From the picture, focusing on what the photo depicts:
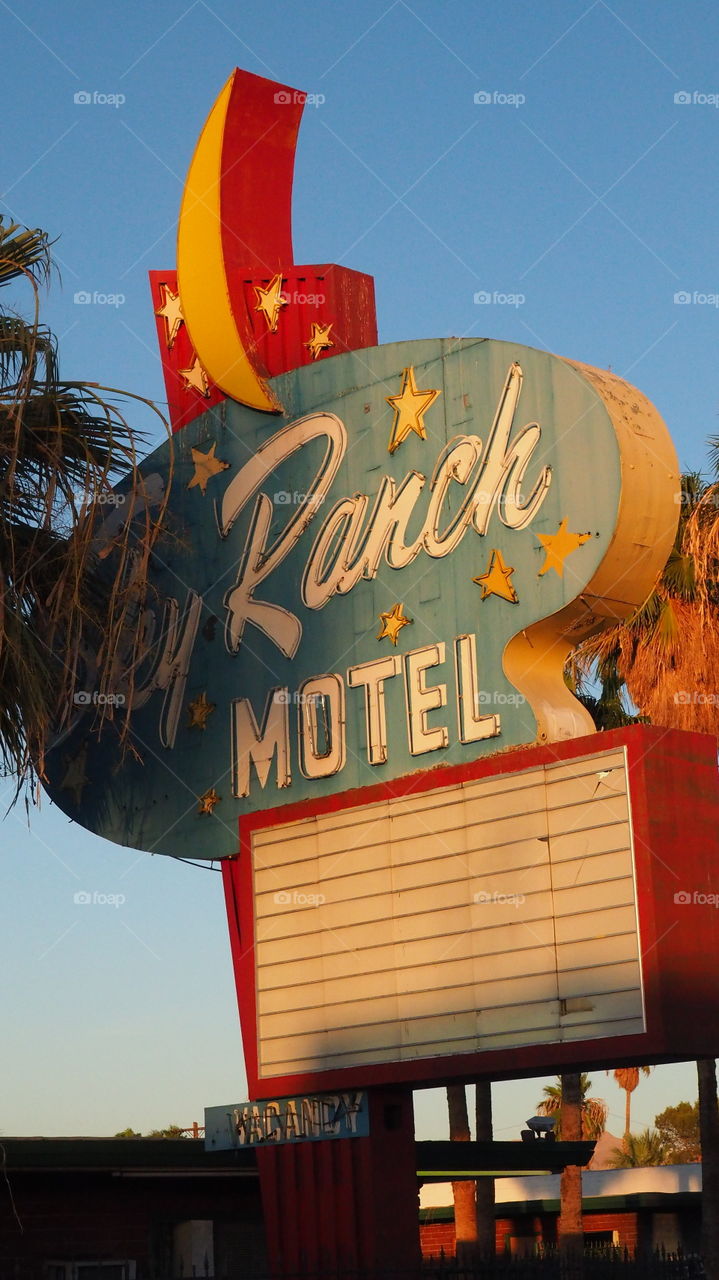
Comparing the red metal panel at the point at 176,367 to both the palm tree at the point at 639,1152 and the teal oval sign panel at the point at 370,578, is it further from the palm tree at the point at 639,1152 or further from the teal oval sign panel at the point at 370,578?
the palm tree at the point at 639,1152

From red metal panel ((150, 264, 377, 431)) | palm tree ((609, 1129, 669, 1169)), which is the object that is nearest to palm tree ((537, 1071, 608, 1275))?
red metal panel ((150, 264, 377, 431))

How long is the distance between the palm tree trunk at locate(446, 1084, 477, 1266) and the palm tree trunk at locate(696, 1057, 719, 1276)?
15.5 ft

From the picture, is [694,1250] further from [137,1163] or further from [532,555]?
→ [532,555]

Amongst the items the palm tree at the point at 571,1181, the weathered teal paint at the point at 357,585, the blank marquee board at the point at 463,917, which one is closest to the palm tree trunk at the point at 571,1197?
the palm tree at the point at 571,1181

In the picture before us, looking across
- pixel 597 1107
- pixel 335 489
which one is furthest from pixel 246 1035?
pixel 597 1107

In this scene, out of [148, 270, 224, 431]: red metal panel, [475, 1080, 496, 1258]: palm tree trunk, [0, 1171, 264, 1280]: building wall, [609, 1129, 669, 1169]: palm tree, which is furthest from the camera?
[609, 1129, 669, 1169]: palm tree

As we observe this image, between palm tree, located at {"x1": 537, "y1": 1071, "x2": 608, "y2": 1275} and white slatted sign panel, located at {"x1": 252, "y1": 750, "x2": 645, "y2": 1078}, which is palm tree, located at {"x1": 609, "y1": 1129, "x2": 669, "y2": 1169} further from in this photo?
white slatted sign panel, located at {"x1": 252, "y1": 750, "x2": 645, "y2": 1078}

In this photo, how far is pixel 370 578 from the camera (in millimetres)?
16953

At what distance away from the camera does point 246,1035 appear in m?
17.1

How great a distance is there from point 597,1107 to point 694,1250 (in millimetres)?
34817

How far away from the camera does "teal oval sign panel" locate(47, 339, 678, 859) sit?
15133 millimetres

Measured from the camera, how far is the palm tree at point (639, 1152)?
66.1 meters

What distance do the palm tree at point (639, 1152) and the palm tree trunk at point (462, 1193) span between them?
131ft

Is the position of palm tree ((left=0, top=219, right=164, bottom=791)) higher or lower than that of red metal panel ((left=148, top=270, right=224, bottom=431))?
lower
